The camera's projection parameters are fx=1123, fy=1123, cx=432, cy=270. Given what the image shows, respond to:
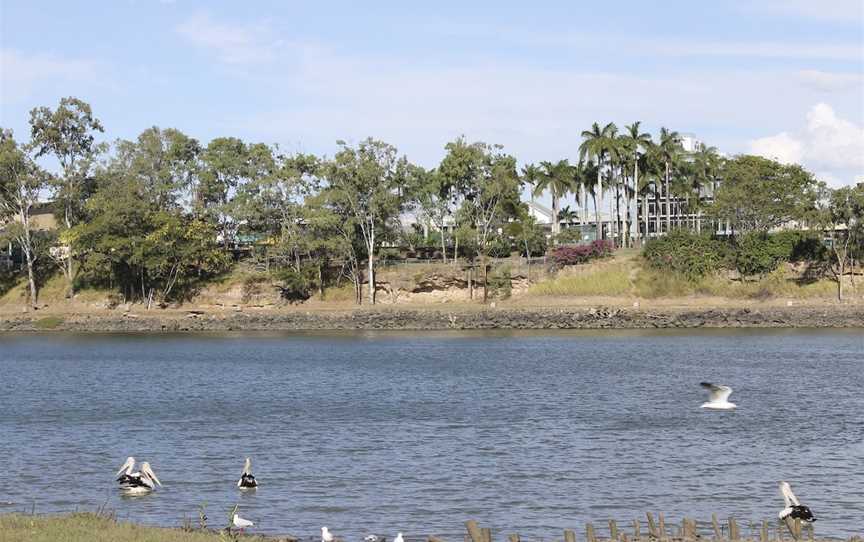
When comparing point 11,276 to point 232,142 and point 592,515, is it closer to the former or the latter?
point 232,142

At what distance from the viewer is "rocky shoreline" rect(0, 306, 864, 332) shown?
3561 inches

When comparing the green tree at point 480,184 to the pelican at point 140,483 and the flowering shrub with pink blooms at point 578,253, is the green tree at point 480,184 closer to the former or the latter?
the flowering shrub with pink blooms at point 578,253

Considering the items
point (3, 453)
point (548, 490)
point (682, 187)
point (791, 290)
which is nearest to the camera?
point (548, 490)

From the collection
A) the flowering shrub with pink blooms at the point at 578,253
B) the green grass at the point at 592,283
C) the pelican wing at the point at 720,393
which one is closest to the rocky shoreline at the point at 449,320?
the green grass at the point at 592,283

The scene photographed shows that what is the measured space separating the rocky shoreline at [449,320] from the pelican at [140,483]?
2631 inches

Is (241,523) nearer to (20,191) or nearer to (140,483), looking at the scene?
(140,483)

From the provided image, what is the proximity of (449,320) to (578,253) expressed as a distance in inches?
584

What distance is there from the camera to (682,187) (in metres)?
122

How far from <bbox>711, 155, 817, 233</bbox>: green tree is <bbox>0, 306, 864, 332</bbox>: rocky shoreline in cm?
1388

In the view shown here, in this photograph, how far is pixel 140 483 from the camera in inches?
1147

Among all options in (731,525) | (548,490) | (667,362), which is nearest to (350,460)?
(548,490)

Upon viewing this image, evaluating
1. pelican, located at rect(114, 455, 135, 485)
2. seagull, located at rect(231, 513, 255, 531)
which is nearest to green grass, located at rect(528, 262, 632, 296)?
pelican, located at rect(114, 455, 135, 485)

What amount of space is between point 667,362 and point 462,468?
34.8 metres

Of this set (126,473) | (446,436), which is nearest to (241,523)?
(126,473)
